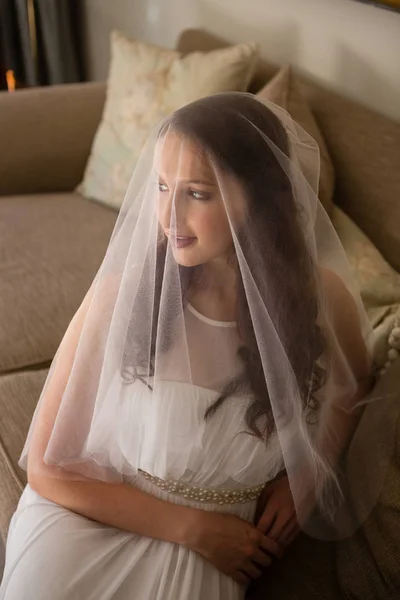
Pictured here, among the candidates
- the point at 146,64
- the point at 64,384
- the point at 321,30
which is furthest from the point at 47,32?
the point at 64,384

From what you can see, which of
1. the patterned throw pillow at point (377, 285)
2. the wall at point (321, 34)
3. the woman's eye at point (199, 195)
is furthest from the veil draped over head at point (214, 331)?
the wall at point (321, 34)

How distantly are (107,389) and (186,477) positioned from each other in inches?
6.9

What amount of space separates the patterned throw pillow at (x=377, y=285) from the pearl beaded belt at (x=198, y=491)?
33cm

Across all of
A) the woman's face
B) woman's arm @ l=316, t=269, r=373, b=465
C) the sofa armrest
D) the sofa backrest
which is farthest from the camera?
the sofa armrest

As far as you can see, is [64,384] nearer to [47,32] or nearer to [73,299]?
[73,299]

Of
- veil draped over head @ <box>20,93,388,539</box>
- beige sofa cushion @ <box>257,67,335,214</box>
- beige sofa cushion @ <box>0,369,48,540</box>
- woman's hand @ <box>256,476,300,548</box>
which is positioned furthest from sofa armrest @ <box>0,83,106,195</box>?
woman's hand @ <box>256,476,300,548</box>

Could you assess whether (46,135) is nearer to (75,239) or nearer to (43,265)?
(75,239)

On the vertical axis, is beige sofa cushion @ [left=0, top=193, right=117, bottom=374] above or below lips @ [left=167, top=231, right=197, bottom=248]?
below

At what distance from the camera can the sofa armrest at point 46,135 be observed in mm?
1898

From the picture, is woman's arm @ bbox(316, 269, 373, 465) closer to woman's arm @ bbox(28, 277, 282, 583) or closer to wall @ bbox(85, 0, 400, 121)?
woman's arm @ bbox(28, 277, 282, 583)

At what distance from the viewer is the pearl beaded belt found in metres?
0.94

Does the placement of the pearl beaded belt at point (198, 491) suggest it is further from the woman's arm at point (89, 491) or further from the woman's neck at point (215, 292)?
the woman's neck at point (215, 292)

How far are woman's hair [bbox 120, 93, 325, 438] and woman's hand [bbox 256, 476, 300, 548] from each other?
0.45 feet

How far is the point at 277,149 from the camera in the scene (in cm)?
82
